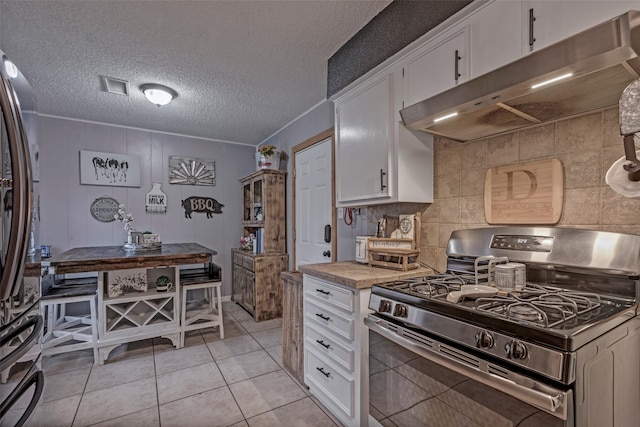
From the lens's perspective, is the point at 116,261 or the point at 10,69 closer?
the point at 10,69

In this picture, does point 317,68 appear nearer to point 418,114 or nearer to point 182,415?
point 418,114

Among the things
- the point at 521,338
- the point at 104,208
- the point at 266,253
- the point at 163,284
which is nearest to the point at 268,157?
the point at 266,253

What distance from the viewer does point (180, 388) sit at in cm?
221

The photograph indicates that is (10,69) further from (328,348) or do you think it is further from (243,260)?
(243,260)

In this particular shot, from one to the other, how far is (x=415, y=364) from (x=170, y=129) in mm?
4060

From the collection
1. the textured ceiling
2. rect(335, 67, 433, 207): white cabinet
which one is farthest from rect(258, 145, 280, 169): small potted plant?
rect(335, 67, 433, 207): white cabinet

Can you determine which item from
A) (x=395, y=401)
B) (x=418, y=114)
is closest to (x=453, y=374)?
(x=395, y=401)

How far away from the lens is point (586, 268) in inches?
48.0

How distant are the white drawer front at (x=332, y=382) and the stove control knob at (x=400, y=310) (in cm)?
59

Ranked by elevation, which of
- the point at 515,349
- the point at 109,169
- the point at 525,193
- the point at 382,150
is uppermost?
the point at 109,169

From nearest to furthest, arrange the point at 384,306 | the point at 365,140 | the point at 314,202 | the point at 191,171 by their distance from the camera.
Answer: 1. the point at 384,306
2. the point at 365,140
3. the point at 314,202
4. the point at 191,171

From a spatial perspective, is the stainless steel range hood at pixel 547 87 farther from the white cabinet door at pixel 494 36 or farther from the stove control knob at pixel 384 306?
the stove control knob at pixel 384 306

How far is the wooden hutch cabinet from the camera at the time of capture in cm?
361

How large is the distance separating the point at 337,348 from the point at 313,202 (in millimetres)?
1800
